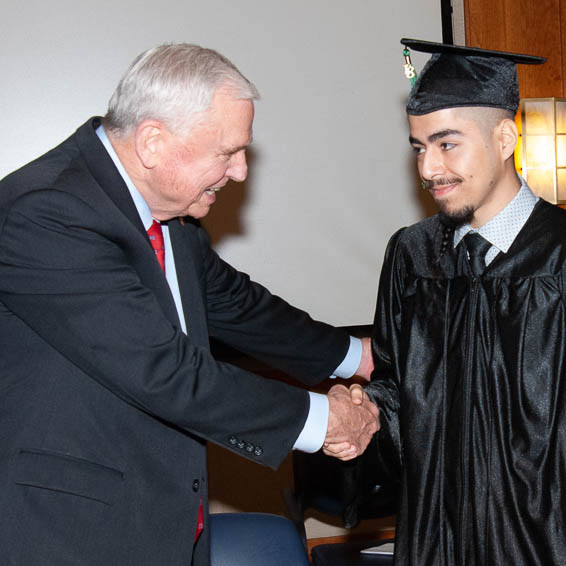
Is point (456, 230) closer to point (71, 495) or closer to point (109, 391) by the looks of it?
point (109, 391)

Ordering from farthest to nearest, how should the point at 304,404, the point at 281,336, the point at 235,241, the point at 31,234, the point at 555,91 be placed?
the point at 555,91
the point at 235,241
the point at 281,336
the point at 304,404
the point at 31,234

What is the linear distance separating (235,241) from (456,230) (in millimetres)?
1705

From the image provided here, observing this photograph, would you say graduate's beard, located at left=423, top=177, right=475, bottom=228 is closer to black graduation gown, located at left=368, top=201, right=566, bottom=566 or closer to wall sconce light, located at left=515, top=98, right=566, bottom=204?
black graduation gown, located at left=368, top=201, right=566, bottom=566

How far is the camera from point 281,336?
2584 mm

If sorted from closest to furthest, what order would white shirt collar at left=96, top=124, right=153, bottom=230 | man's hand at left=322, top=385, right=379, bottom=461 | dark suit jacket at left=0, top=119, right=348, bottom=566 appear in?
dark suit jacket at left=0, top=119, right=348, bottom=566
white shirt collar at left=96, top=124, right=153, bottom=230
man's hand at left=322, top=385, right=379, bottom=461

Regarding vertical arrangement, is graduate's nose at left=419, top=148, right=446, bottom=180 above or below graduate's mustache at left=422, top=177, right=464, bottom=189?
above

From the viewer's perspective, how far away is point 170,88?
1.84 m

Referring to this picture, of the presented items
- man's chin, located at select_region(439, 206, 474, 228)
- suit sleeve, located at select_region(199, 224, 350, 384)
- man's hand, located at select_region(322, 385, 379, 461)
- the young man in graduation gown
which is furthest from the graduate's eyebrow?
suit sleeve, located at select_region(199, 224, 350, 384)

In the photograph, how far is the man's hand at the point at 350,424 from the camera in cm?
205

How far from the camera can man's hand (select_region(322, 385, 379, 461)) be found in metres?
2.05

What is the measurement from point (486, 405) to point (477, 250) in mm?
386

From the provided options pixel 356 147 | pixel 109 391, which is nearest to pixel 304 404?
pixel 109 391

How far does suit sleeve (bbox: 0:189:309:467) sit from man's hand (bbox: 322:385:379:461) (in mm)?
312

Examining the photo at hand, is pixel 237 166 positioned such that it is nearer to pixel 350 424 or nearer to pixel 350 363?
pixel 350 424
